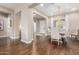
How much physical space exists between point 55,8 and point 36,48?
970mm

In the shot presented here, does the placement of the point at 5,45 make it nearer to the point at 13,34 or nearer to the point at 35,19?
the point at 13,34

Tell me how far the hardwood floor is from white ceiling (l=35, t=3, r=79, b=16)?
26.1 inches

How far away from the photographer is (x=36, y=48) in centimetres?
252

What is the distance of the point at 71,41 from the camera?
2.53 meters

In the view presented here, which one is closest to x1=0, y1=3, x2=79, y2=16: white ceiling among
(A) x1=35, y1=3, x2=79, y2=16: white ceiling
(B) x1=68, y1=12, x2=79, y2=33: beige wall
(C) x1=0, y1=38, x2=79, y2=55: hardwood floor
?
(A) x1=35, y1=3, x2=79, y2=16: white ceiling

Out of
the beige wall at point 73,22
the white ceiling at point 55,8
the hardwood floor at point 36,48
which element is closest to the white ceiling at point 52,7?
the white ceiling at point 55,8

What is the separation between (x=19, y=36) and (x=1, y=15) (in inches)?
23.7

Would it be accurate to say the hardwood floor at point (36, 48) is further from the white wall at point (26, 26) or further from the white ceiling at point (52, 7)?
the white ceiling at point (52, 7)

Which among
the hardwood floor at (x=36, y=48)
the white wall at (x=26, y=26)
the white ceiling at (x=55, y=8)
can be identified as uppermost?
the white ceiling at (x=55, y=8)

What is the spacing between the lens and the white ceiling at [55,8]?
2.48 meters

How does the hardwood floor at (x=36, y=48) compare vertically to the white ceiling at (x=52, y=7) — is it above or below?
below

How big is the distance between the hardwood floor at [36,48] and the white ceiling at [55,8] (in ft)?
2.18
